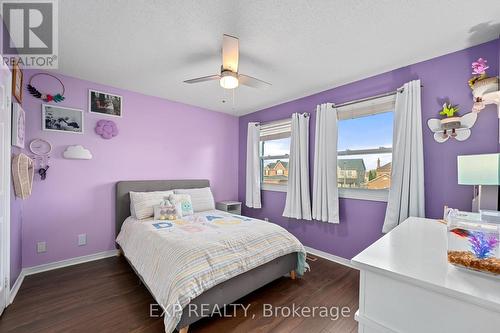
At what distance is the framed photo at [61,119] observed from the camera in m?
2.54

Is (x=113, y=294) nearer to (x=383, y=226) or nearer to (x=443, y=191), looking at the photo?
(x=383, y=226)

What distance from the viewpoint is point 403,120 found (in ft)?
7.49

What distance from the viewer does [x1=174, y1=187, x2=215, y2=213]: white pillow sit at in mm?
3322

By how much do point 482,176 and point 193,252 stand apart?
222 centimetres

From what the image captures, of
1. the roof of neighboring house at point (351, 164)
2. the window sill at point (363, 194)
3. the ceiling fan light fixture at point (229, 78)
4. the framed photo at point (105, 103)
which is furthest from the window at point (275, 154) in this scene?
the framed photo at point (105, 103)

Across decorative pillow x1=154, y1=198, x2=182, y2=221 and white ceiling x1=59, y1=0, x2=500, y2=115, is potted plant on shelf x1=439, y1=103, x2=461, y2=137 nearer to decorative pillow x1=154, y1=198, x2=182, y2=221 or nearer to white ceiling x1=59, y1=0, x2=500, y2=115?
white ceiling x1=59, y1=0, x2=500, y2=115

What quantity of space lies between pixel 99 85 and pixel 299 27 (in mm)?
2682

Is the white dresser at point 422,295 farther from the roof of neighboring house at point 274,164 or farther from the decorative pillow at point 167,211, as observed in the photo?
the roof of neighboring house at point 274,164

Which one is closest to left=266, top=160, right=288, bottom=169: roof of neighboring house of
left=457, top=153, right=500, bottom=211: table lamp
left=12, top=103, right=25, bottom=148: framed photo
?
left=457, top=153, right=500, bottom=211: table lamp

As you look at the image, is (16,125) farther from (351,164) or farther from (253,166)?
(351,164)

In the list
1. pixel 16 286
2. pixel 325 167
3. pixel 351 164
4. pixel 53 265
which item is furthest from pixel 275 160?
pixel 16 286

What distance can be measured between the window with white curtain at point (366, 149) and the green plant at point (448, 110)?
47 centimetres

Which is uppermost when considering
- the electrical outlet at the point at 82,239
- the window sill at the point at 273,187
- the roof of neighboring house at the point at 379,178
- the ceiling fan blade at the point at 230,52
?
the ceiling fan blade at the point at 230,52

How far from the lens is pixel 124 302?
1.96 m
